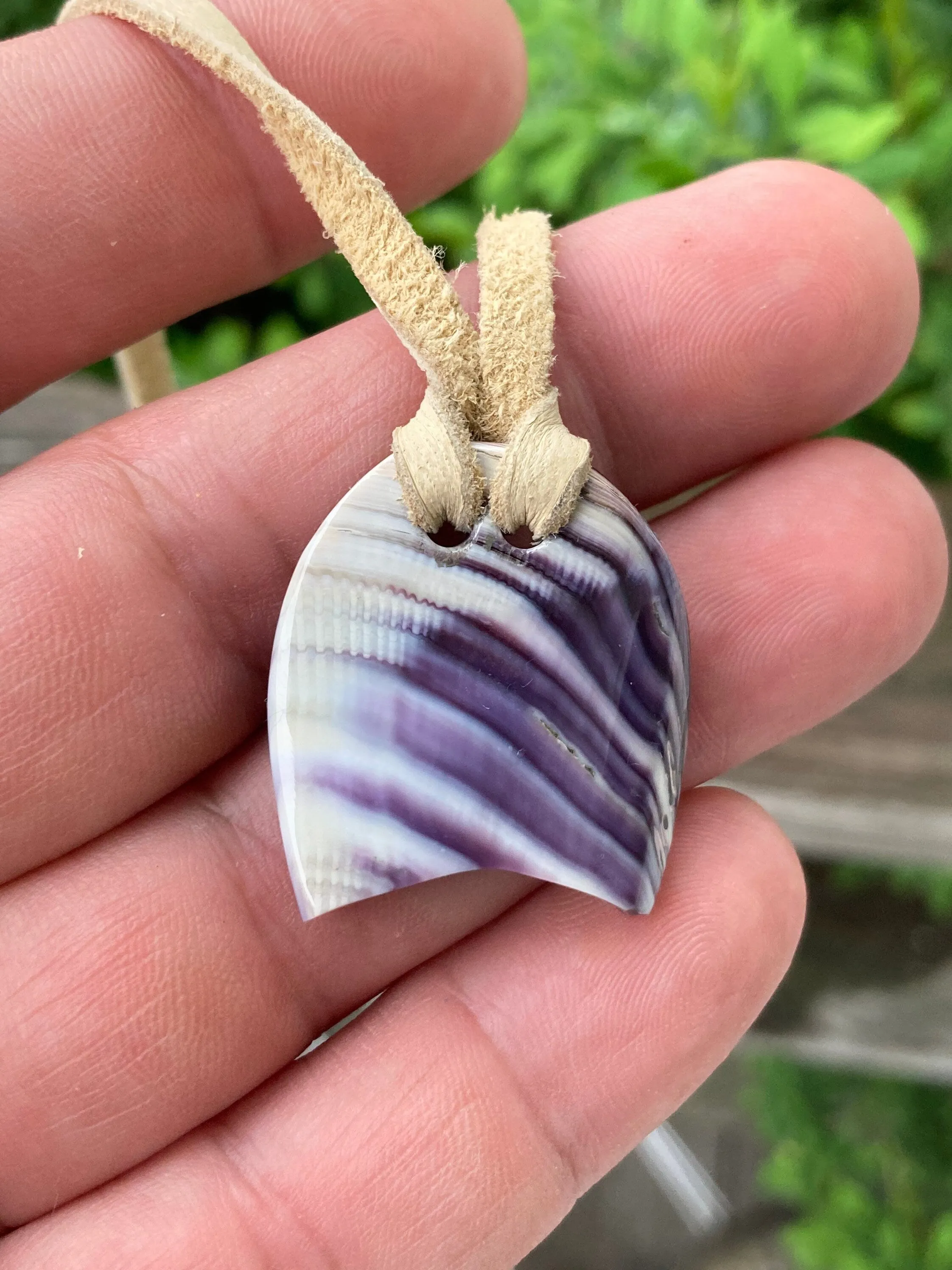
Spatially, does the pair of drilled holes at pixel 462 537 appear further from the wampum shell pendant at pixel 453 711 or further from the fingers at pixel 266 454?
the fingers at pixel 266 454

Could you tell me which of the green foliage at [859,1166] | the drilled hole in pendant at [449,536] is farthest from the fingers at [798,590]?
the green foliage at [859,1166]

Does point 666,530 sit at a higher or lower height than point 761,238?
lower

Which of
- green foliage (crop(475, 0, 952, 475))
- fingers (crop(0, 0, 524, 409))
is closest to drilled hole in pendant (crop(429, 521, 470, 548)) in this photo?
fingers (crop(0, 0, 524, 409))

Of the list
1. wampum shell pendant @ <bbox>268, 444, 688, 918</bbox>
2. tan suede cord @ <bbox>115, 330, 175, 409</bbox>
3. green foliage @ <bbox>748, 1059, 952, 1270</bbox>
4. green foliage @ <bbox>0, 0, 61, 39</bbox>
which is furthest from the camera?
green foliage @ <bbox>0, 0, 61, 39</bbox>

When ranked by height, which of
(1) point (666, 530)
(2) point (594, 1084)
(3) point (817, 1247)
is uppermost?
(1) point (666, 530)

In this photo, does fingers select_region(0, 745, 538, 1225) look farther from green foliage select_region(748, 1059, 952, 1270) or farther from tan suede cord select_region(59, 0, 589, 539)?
green foliage select_region(748, 1059, 952, 1270)

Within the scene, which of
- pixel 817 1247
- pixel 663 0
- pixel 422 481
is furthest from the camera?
pixel 817 1247

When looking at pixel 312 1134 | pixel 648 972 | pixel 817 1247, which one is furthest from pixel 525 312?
pixel 817 1247

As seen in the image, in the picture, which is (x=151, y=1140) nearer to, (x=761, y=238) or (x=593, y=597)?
(x=593, y=597)
